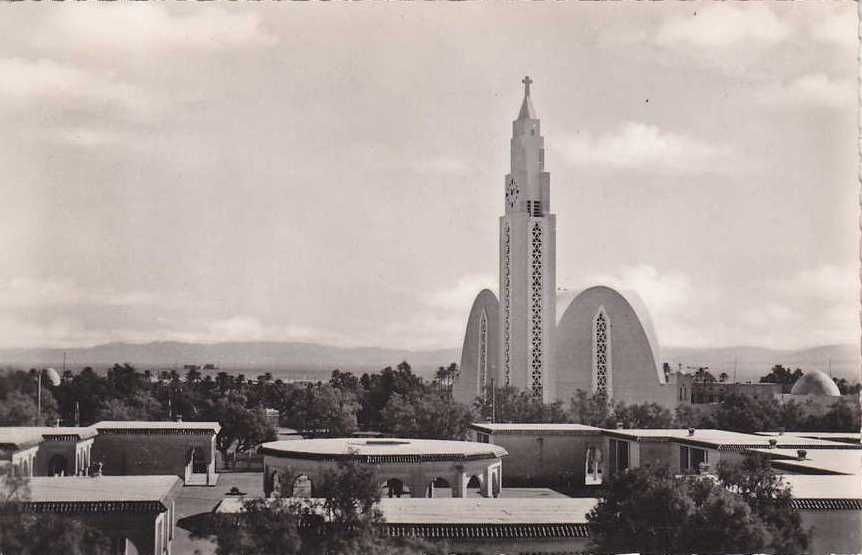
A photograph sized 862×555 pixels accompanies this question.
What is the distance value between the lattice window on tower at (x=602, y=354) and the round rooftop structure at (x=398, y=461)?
3238cm

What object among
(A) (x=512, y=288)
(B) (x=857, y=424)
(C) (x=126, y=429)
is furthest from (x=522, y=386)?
(C) (x=126, y=429)

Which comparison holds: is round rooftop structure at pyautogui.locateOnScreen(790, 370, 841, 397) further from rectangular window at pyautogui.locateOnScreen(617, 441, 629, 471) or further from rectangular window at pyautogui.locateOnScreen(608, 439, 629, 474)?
rectangular window at pyautogui.locateOnScreen(617, 441, 629, 471)

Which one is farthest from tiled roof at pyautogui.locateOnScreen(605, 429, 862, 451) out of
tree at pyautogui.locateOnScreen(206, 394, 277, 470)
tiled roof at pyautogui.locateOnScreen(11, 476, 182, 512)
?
tiled roof at pyautogui.locateOnScreen(11, 476, 182, 512)

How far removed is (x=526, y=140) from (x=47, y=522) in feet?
145

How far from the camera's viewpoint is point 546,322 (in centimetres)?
5903

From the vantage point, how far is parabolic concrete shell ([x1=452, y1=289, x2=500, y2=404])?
64.6 m

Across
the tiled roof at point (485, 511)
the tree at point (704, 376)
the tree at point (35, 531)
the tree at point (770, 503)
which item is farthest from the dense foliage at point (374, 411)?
Answer: the tree at point (770, 503)

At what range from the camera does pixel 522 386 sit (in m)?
59.0

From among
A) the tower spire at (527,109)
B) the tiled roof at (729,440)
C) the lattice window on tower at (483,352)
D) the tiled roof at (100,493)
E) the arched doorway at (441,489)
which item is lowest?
the arched doorway at (441,489)

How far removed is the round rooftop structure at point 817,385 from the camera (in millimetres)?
65375

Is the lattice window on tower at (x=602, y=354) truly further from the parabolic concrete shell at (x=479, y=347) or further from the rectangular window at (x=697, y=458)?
the rectangular window at (x=697, y=458)

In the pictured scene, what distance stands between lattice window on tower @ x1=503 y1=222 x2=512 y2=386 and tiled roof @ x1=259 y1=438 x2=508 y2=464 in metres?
30.1

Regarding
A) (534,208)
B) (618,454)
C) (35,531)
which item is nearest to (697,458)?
(618,454)

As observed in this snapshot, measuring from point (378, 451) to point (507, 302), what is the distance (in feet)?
110
